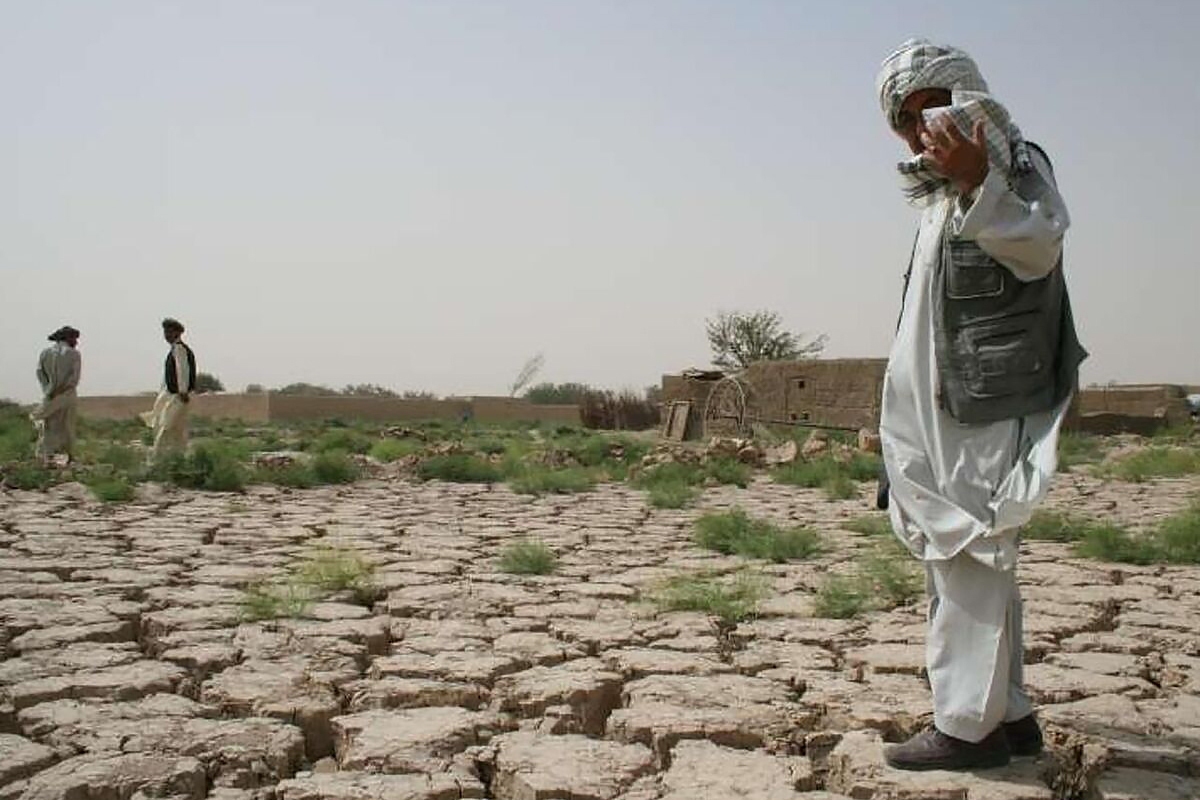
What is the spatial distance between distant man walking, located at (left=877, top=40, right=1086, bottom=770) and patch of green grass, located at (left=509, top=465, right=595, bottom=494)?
6.71 metres

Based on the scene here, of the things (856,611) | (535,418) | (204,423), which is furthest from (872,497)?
(535,418)

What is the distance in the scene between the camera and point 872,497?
342 inches

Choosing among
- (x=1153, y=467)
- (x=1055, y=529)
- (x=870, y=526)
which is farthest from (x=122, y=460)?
(x=1153, y=467)

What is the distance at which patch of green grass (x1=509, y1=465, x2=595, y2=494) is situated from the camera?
8930 millimetres

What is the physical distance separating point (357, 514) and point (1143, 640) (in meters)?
4.92

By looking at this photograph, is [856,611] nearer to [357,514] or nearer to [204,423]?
[357,514]

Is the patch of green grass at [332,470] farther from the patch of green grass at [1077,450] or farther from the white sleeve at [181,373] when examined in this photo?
the patch of green grass at [1077,450]

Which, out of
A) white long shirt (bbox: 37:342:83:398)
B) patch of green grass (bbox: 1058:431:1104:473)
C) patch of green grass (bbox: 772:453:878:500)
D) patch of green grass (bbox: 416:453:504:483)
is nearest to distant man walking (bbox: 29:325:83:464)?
white long shirt (bbox: 37:342:83:398)

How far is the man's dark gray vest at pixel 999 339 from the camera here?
2160 millimetres

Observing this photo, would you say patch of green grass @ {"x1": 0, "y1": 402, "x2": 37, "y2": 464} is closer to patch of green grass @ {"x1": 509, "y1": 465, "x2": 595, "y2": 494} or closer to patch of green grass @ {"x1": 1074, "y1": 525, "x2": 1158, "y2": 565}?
patch of green grass @ {"x1": 509, "y1": 465, "x2": 595, "y2": 494}

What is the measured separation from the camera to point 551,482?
29.7ft

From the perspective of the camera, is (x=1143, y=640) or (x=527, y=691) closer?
(x=527, y=691)

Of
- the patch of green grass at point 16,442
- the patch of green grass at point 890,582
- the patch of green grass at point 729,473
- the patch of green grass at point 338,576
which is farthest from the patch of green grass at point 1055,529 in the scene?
the patch of green grass at point 16,442

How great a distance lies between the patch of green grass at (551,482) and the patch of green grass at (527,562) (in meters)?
3.88
